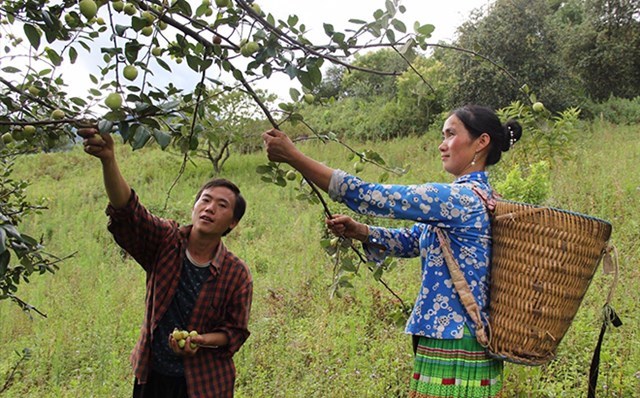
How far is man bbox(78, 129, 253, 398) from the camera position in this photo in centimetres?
161

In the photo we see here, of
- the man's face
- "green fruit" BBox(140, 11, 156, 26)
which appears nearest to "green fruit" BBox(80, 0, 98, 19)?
"green fruit" BBox(140, 11, 156, 26)

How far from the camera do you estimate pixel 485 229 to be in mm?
1387

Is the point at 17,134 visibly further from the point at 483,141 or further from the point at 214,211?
the point at 483,141

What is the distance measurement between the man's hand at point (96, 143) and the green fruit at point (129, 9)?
0.79 feet

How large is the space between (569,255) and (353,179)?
540mm

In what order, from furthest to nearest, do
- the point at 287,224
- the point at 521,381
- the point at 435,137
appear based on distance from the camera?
the point at 435,137 → the point at 287,224 → the point at 521,381

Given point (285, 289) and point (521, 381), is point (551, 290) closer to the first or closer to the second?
point (521, 381)

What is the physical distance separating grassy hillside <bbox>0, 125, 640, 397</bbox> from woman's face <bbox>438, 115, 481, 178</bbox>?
61 cm

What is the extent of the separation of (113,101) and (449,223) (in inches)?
31.8

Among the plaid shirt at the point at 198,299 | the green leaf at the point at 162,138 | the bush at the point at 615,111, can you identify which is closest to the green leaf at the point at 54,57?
the plaid shirt at the point at 198,299

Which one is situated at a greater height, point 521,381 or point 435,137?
point 435,137

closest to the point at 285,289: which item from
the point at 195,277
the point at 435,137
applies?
the point at 195,277

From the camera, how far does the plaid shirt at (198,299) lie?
1605 millimetres

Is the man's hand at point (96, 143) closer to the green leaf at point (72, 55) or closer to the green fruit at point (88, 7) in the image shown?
the green fruit at point (88, 7)
